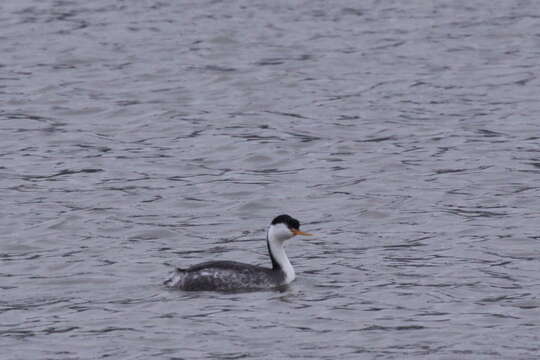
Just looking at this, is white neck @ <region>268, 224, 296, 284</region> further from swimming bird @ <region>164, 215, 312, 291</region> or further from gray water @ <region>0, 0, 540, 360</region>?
gray water @ <region>0, 0, 540, 360</region>

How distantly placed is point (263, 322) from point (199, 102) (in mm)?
15481

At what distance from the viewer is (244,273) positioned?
1939 cm

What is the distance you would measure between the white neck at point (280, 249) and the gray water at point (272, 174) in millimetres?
335

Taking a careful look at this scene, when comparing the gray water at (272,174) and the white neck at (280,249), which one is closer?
the gray water at (272,174)

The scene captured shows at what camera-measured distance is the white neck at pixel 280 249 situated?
65.5ft

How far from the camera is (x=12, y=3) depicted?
43781 mm

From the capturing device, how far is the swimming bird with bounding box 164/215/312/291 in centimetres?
1916

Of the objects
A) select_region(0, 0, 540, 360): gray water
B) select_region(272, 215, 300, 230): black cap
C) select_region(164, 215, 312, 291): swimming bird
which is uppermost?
select_region(272, 215, 300, 230): black cap

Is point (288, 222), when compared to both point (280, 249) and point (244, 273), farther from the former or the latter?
point (244, 273)

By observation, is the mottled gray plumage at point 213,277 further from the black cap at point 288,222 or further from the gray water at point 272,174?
the black cap at point 288,222

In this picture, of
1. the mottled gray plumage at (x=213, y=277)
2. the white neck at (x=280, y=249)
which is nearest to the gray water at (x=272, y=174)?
the mottled gray plumage at (x=213, y=277)

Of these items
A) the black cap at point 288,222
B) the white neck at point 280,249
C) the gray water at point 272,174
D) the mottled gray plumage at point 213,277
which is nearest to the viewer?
the gray water at point 272,174

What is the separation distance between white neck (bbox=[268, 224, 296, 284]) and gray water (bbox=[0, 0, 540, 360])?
13.2 inches

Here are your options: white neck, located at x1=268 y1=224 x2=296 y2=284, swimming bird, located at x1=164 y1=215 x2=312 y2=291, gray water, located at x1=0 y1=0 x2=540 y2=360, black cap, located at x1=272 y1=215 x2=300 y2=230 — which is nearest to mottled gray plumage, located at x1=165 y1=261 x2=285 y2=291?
swimming bird, located at x1=164 y1=215 x2=312 y2=291
